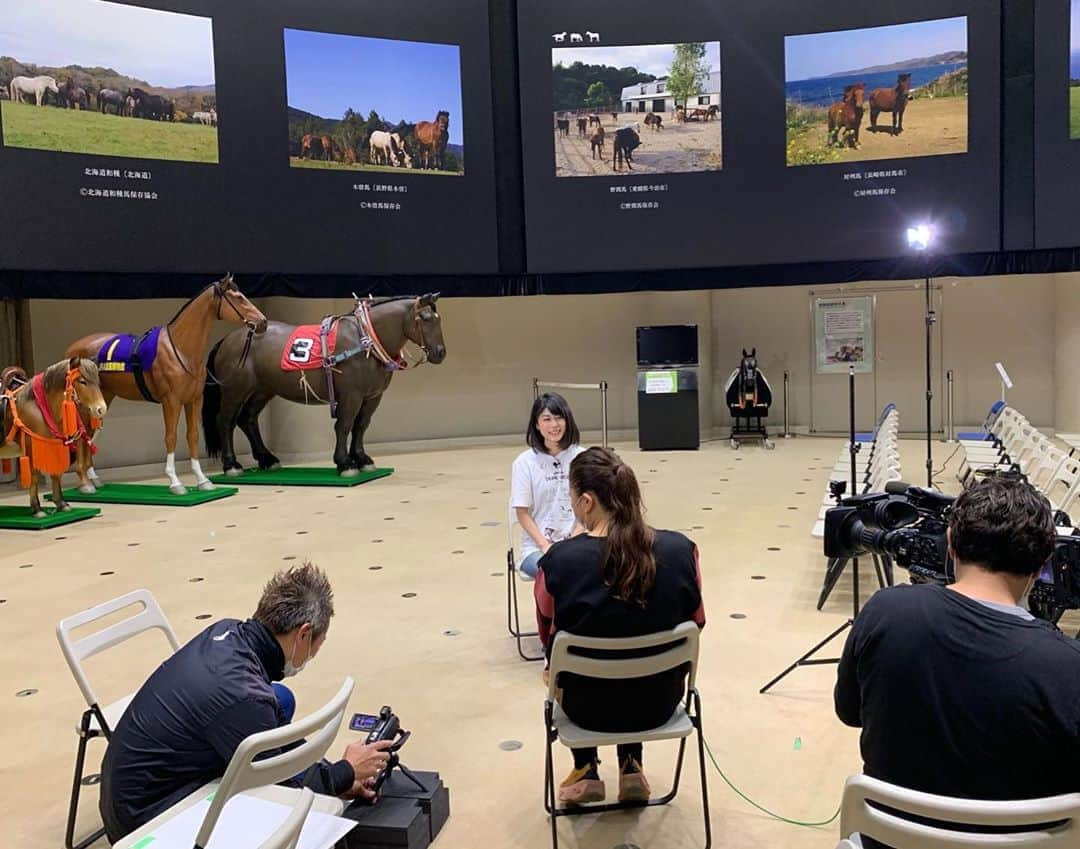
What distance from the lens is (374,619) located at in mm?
4988

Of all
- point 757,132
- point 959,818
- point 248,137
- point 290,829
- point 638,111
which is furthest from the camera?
point 638,111

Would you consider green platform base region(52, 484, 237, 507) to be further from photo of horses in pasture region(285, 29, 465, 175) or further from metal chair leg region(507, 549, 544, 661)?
metal chair leg region(507, 549, 544, 661)

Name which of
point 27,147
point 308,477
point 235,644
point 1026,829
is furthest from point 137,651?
point 27,147

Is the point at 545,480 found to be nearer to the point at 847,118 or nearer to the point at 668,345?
the point at 668,345

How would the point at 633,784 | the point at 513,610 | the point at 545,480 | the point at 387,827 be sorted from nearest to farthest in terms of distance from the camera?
1. the point at 387,827
2. the point at 633,784
3. the point at 545,480
4. the point at 513,610

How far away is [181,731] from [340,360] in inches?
298

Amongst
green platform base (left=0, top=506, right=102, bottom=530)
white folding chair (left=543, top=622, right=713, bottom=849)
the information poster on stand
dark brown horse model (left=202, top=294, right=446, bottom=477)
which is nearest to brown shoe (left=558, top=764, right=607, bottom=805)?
white folding chair (left=543, top=622, right=713, bottom=849)

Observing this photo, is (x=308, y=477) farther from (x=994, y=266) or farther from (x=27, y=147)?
(x=994, y=266)

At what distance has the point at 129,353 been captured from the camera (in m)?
8.84

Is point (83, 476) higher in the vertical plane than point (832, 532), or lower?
lower

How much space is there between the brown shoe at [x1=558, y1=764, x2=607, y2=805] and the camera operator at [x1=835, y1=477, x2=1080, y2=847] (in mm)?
1315

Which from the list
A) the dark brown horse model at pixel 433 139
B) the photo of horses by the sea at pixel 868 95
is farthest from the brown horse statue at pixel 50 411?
the photo of horses by the sea at pixel 868 95

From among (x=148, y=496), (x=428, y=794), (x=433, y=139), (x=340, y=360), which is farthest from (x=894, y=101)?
(x=428, y=794)

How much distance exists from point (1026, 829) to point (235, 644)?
1.72 metres
